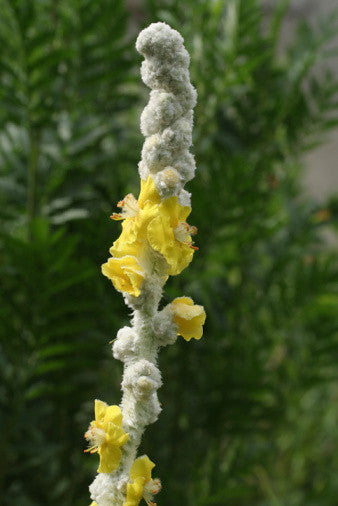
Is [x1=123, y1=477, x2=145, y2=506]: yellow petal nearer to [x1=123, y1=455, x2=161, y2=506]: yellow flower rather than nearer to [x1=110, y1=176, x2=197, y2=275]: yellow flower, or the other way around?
[x1=123, y1=455, x2=161, y2=506]: yellow flower

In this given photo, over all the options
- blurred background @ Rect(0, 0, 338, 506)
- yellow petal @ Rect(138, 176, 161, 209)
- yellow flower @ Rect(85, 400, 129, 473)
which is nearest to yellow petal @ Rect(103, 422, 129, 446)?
yellow flower @ Rect(85, 400, 129, 473)

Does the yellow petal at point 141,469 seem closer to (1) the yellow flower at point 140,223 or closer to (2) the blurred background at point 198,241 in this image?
(1) the yellow flower at point 140,223

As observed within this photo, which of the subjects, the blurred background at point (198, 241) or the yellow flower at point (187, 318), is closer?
the yellow flower at point (187, 318)

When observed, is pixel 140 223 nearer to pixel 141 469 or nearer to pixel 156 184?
pixel 156 184

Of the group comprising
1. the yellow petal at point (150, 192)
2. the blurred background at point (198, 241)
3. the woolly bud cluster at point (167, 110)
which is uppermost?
the blurred background at point (198, 241)

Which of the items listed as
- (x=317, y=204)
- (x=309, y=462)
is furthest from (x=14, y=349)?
(x=309, y=462)

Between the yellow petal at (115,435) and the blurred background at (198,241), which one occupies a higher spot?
the blurred background at (198,241)

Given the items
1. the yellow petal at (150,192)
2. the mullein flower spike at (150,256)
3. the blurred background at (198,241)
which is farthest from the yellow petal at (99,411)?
the blurred background at (198,241)
